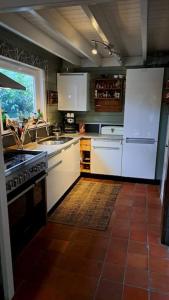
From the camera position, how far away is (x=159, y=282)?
181 cm

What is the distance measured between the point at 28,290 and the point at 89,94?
3.42m

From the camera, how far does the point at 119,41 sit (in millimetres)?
3107

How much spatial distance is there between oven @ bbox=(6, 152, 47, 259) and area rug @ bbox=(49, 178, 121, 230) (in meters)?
0.36

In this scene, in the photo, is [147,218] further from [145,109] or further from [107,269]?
[145,109]

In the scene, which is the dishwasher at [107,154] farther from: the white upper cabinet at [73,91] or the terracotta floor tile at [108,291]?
the terracotta floor tile at [108,291]

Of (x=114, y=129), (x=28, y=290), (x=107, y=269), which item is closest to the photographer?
(x=28, y=290)

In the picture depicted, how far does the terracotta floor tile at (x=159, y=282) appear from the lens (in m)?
1.75

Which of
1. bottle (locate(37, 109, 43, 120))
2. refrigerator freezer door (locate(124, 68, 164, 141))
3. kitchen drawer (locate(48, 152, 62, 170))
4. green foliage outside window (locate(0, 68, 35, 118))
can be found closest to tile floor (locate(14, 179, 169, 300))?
kitchen drawer (locate(48, 152, 62, 170))

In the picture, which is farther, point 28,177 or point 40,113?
point 40,113

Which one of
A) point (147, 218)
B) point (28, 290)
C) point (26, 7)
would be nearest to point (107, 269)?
point (28, 290)

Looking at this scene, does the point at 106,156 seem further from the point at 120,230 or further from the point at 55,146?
the point at 120,230

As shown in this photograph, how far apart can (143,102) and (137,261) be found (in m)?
2.45

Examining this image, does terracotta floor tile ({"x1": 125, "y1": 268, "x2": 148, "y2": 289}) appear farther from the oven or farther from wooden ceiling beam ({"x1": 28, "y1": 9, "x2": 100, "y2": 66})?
wooden ceiling beam ({"x1": 28, "y1": 9, "x2": 100, "y2": 66})

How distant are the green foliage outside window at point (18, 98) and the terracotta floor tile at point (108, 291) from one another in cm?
221
